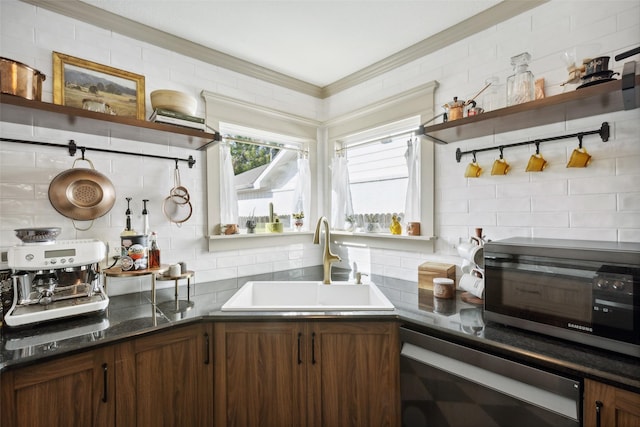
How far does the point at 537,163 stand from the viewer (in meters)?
1.59

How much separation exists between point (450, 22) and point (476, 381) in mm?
2031

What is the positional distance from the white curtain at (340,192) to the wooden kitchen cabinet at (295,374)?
4.40ft

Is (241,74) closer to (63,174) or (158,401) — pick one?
(63,174)

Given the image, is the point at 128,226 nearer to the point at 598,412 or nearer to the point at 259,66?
the point at 259,66

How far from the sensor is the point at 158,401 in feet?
4.59

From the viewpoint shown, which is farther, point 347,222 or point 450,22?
point 347,222

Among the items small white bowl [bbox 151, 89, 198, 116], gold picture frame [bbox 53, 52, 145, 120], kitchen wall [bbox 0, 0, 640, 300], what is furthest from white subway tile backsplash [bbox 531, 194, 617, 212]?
gold picture frame [bbox 53, 52, 145, 120]

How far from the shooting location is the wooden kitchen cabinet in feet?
5.07

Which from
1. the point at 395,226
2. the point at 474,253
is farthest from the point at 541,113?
the point at 395,226

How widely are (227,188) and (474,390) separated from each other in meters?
1.97

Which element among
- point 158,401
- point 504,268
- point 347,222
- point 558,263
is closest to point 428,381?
point 504,268

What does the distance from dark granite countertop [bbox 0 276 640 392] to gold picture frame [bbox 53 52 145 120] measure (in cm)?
111

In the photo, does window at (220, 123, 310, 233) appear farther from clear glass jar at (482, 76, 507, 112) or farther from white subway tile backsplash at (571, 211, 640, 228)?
white subway tile backsplash at (571, 211, 640, 228)

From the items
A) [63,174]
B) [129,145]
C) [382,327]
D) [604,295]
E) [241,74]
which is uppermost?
[241,74]
